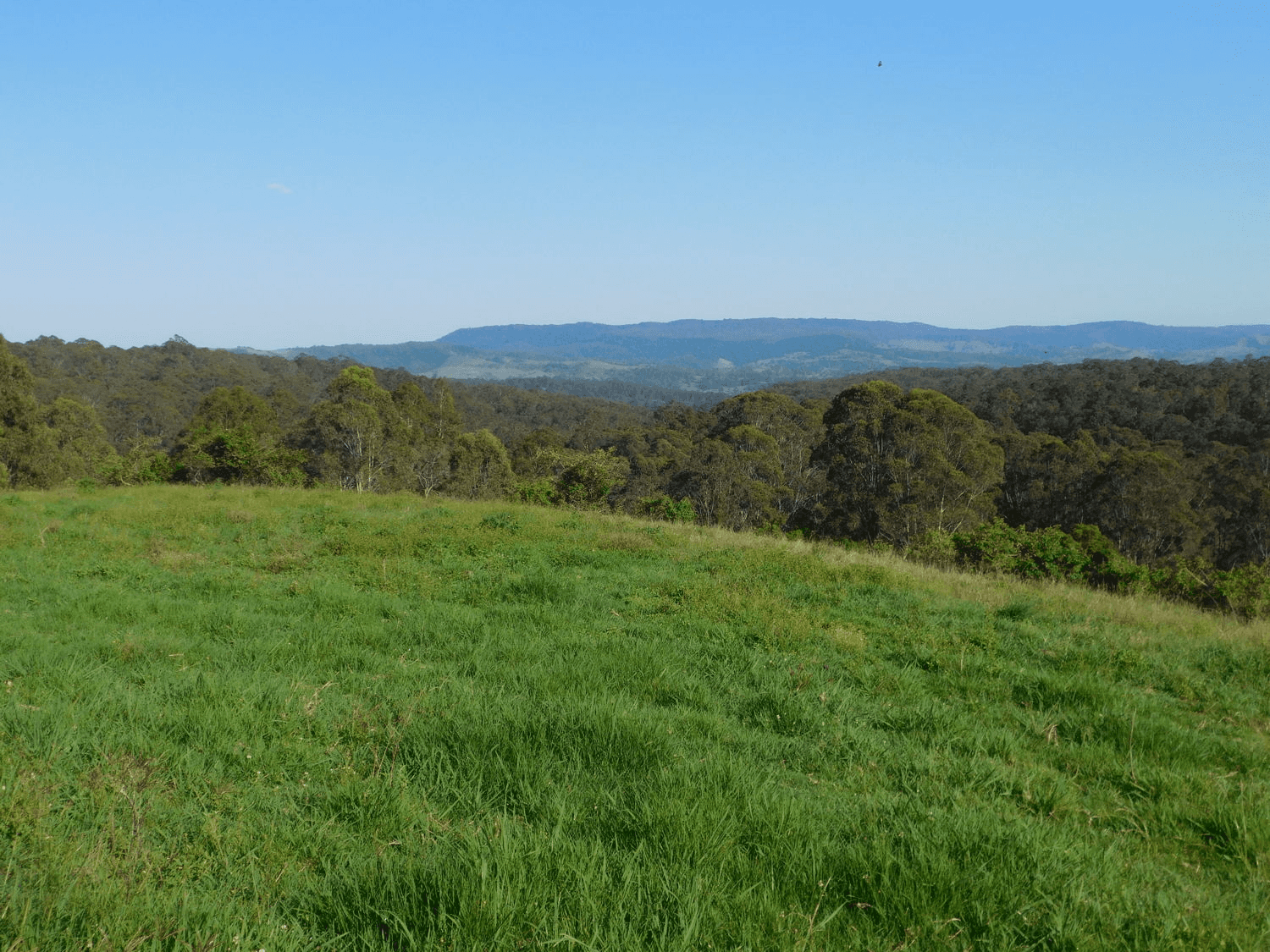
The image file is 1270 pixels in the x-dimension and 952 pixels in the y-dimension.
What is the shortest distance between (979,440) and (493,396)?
8187 cm

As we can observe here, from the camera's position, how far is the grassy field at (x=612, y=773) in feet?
7.16

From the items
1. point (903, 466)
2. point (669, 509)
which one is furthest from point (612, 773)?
point (903, 466)

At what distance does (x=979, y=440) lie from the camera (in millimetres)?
32094

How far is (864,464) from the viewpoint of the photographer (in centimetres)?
3244

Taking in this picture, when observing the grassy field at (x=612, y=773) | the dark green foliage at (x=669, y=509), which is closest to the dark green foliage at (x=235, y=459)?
the dark green foliage at (x=669, y=509)

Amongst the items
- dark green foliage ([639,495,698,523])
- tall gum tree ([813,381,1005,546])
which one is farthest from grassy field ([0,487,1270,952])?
tall gum tree ([813,381,1005,546])

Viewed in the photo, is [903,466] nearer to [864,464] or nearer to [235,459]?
[864,464]

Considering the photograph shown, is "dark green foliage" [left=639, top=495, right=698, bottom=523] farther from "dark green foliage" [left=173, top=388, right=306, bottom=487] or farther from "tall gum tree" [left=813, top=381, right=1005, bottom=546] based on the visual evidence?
"tall gum tree" [left=813, top=381, right=1005, bottom=546]

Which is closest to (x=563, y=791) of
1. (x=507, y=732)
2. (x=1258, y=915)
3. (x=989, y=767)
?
(x=507, y=732)

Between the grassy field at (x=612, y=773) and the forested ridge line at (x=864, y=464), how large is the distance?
33.6 feet

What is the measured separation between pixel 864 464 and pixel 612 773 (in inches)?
1228

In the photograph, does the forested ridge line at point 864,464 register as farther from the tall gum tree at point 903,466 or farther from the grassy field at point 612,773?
the grassy field at point 612,773

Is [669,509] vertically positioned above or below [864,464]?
above

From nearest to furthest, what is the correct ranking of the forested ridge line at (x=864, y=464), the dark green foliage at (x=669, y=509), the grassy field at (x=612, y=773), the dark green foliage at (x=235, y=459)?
1. the grassy field at (x=612, y=773)
2. the dark green foliage at (x=669, y=509)
3. the forested ridge line at (x=864, y=464)
4. the dark green foliage at (x=235, y=459)
